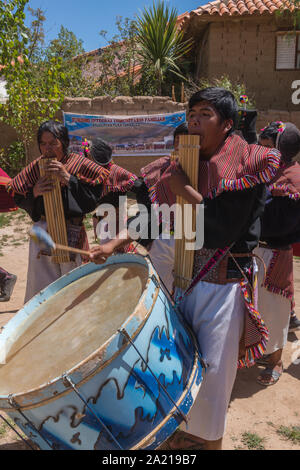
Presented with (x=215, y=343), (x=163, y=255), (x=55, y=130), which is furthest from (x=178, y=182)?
(x=55, y=130)

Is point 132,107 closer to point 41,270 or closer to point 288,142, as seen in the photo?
point 288,142

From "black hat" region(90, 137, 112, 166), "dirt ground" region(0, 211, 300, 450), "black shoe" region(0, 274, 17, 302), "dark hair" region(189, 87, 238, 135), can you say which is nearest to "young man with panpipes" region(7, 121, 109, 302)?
"black hat" region(90, 137, 112, 166)

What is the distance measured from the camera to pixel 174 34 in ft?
39.8

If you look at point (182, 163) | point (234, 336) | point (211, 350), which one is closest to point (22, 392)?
point (211, 350)

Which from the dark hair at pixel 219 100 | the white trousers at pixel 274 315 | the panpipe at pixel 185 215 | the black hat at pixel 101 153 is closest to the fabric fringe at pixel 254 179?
the panpipe at pixel 185 215

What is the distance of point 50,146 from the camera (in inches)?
121

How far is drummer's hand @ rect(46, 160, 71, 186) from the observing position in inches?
114

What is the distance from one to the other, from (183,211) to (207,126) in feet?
1.31

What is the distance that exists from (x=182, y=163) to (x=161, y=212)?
1.00 feet

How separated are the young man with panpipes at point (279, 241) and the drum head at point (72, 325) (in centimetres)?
138

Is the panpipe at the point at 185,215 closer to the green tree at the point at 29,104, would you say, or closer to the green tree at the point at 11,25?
the green tree at the point at 11,25

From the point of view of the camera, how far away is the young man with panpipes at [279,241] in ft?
9.69

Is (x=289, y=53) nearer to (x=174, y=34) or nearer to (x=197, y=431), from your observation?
(x=174, y=34)
